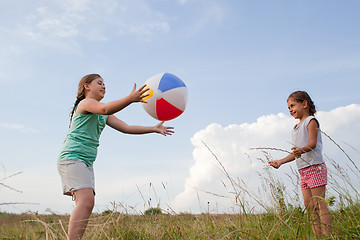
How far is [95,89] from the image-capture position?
13.2ft

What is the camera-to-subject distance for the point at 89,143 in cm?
378

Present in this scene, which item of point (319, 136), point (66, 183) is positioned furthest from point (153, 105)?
point (319, 136)

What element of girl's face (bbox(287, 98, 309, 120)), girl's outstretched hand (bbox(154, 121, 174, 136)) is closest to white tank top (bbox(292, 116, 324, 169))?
girl's face (bbox(287, 98, 309, 120))

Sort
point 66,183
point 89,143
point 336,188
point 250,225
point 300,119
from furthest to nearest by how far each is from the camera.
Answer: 1. point 300,119
2. point 89,143
3. point 66,183
4. point 250,225
5. point 336,188

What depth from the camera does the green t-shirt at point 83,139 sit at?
365 cm

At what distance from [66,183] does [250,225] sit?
1855 mm

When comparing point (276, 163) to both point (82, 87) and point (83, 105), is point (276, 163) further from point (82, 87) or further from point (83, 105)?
point (82, 87)

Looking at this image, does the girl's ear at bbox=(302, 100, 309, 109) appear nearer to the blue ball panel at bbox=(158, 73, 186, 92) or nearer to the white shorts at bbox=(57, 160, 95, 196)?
the blue ball panel at bbox=(158, 73, 186, 92)

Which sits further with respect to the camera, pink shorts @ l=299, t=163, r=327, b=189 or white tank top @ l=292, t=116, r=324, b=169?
white tank top @ l=292, t=116, r=324, b=169

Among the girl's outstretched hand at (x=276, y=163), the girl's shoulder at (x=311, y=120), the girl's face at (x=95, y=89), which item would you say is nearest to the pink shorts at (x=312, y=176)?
the girl's outstretched hand at (x=276, y=163)

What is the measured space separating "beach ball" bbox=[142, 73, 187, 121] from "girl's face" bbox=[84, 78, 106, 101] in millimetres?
985

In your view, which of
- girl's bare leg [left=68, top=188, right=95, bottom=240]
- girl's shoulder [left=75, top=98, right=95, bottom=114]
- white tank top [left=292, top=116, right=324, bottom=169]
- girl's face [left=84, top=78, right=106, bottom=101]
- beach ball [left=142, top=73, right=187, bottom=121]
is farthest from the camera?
beach ball [left=142, top=73, right=187, bottom=121]

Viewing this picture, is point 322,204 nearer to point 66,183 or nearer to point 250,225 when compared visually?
point 250,225

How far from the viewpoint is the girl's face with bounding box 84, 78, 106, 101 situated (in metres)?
4.03
